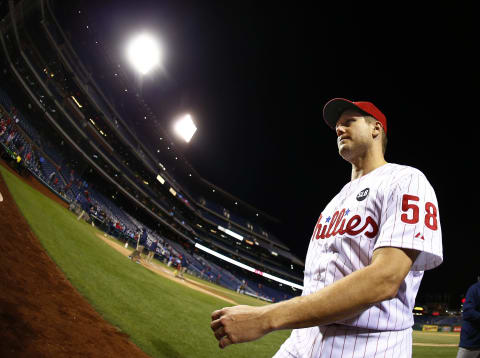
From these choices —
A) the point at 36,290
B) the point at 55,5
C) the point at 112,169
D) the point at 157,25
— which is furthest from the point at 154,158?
the point at 36,290

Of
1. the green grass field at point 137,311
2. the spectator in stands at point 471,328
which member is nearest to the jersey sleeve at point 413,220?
the spectator in stands at point 471,328

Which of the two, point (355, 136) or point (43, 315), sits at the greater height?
point (355, 136)

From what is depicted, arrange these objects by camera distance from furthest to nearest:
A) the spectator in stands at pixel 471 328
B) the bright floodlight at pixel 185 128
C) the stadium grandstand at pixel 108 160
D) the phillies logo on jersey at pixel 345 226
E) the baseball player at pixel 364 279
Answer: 1. the bright floodlight at pixel 185 128
2. the stadium grandstand at pixel 108 160
3. the spectator in stands at pixel 471 328
4. the phillies logo on jersey at pixel 345 226
5. the baseball player at pixel 364 279

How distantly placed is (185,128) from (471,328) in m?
39.5

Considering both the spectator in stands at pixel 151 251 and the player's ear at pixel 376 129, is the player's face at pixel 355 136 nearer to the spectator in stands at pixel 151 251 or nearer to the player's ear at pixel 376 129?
the player's ear at pixel 376 129

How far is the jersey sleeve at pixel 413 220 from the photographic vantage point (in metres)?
0.85

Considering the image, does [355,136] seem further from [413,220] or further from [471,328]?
[471,328]

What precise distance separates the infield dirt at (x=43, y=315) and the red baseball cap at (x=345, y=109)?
129 inches

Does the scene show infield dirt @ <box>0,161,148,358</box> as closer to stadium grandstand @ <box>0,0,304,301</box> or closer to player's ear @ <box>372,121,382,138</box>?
player's ear @ <box>372,121,382,138</box>

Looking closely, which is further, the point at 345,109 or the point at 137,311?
the point at 137,311

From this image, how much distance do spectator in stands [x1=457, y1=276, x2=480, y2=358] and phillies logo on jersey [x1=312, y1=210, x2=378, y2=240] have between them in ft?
9.72

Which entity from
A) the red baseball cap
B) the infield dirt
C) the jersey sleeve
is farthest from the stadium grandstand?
the jersey sleeve

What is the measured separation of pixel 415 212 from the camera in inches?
36.9

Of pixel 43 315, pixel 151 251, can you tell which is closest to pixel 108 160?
pixel 151 251
